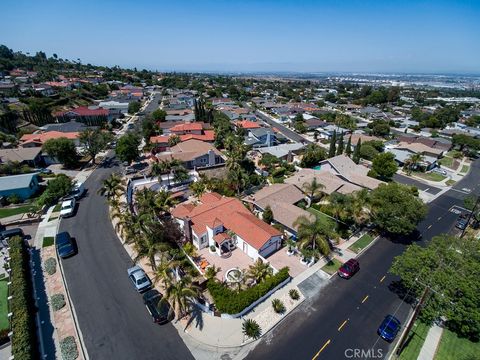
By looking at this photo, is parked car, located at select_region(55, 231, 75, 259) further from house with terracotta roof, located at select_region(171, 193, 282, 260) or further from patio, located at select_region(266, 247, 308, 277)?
patio, located at select_region(266, 247, 308, 277)

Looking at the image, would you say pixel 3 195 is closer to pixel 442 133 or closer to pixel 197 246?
pixel 197 246

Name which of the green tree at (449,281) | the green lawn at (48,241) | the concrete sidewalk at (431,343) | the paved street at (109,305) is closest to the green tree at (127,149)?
the paved street at (109,305)

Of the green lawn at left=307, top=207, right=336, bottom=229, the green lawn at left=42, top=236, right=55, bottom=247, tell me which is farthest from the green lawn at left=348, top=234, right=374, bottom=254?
the green lawn at left=42, top=236, right=55, bottom=247

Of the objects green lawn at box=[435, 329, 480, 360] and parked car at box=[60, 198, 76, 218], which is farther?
parked car at box=[60, 198, 76, 218]

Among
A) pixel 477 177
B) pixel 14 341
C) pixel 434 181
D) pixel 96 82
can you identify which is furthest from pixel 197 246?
pixel 96 82

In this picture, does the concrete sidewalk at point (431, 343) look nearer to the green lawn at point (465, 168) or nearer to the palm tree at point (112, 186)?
the palm tree at point (112, 186)
